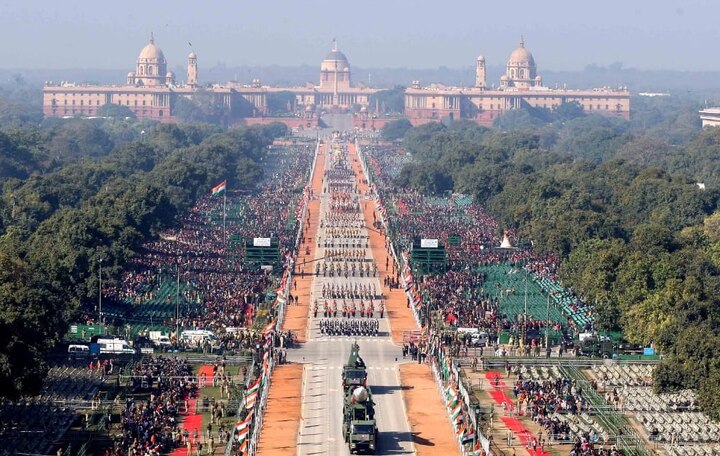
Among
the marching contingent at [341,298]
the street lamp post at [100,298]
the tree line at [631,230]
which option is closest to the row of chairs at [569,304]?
the marching contingent at [341,298]

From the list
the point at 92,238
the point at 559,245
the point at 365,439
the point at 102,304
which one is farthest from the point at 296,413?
the point at 559,245

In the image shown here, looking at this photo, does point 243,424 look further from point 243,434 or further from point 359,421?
point 359,421

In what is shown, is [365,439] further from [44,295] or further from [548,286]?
[548,286]

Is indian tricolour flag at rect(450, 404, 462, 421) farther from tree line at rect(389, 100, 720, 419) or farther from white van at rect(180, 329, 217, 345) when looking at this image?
white van at rect(180, 329, 217, 345)

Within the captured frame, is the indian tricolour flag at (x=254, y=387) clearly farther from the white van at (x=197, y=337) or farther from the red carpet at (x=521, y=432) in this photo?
the white van at (x=197, y=337)

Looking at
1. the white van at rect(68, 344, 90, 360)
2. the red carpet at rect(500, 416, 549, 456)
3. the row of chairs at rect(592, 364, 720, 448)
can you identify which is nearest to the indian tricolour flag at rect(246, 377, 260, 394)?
the red carpet at rect(500, 416, 549, 456)

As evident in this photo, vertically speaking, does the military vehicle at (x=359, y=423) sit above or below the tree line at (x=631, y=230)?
below
